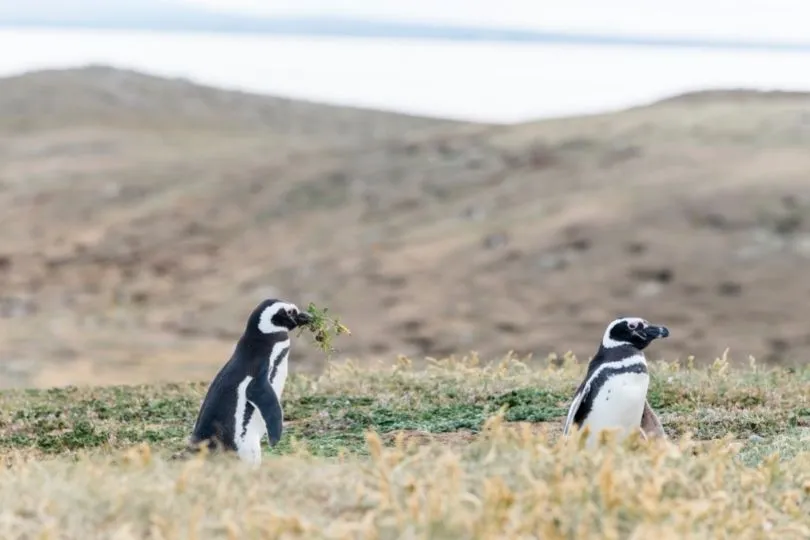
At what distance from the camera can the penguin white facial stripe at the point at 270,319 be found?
10234 millimetres

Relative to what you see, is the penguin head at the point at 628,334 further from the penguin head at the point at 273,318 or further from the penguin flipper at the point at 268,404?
the penguin flipper at the point at 268,404

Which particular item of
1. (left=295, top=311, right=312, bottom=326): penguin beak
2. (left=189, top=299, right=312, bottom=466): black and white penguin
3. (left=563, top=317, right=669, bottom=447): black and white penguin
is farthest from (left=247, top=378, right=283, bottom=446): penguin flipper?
(left=563, top=317, right=669, bottom=447): black and white penguin

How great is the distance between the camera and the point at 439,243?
37.2m

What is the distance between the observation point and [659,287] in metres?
32.2

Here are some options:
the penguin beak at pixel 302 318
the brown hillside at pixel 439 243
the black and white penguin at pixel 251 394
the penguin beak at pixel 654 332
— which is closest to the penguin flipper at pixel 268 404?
the black and white penguin at pixel 251 394

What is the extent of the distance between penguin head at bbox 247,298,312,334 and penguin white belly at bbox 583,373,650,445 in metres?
2.34

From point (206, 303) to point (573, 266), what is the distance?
935 centimetres

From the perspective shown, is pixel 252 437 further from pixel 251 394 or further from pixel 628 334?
pixel 628 334

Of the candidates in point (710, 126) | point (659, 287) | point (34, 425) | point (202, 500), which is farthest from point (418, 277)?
point (202, 500)

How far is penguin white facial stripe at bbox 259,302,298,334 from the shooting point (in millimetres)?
10234

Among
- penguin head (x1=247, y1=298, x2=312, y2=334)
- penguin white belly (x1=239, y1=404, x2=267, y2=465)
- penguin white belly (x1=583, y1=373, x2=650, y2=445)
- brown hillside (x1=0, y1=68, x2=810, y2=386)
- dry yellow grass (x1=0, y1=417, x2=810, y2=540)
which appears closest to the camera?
dry yellow grass (x1=0, y1=417, x2=810, y2=540)

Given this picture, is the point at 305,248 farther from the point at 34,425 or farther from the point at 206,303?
the point at 34,425

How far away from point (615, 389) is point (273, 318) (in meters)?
2.55

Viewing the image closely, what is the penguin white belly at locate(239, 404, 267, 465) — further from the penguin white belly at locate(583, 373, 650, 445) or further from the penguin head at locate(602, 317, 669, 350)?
the penguin head at locate(602, 317, 669, 350)
